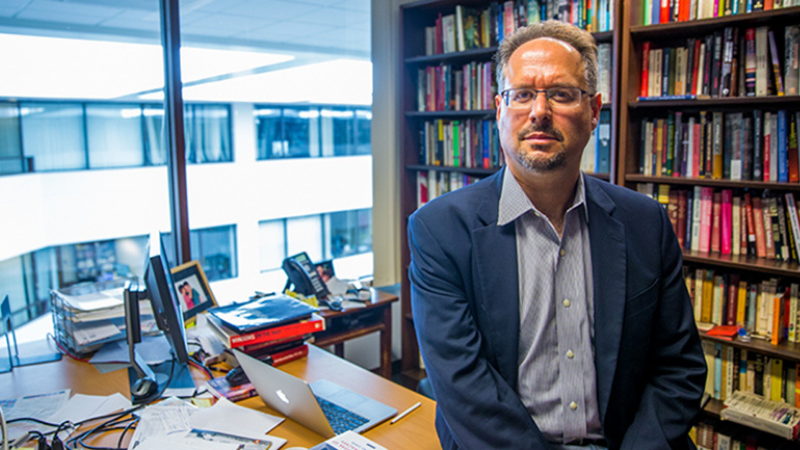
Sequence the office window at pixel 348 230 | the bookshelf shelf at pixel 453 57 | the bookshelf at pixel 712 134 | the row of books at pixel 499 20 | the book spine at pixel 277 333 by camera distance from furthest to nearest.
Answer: the office window at pixel 348 230 → the bookshelf shelf at pixel 453 57 → the row of books at pixel 499 20 → the bookshelf at pixel 712 134 → the book spine at pixel 277 333

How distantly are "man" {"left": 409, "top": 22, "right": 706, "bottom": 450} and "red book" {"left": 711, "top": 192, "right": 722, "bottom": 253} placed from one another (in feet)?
4.47

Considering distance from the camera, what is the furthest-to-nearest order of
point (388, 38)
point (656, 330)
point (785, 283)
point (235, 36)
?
point (388, 38) < point (235, 36) < point (785, 283) < point (656, 330)

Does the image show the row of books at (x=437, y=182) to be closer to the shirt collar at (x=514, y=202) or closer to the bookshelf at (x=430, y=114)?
the bookshelf at (x=430, y=114)

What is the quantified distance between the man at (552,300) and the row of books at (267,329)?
854 mm

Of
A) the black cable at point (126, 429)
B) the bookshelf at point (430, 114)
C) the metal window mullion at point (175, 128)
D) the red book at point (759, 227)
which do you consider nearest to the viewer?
the black cable at point (126, 429)

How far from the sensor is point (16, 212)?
2639mm

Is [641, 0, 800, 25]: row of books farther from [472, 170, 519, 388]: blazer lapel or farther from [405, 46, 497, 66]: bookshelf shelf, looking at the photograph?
[472, 170, 519, 388]: blazer lapel

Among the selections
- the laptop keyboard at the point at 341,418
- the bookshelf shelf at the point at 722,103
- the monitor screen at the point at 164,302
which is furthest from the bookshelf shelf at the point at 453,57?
the laptop keyboard at the point at 341,418

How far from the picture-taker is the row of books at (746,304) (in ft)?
8.00

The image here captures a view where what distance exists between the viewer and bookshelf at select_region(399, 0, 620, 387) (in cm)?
327

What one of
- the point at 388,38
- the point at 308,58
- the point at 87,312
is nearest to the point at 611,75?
the point at 388,38

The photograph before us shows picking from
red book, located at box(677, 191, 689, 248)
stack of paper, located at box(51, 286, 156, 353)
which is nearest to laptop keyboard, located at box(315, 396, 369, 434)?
stack of paper, located at box(51, 286, 156, 353)

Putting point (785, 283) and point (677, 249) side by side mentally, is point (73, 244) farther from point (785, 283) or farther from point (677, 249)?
point (785, 283)

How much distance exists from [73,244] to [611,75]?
2787mm
